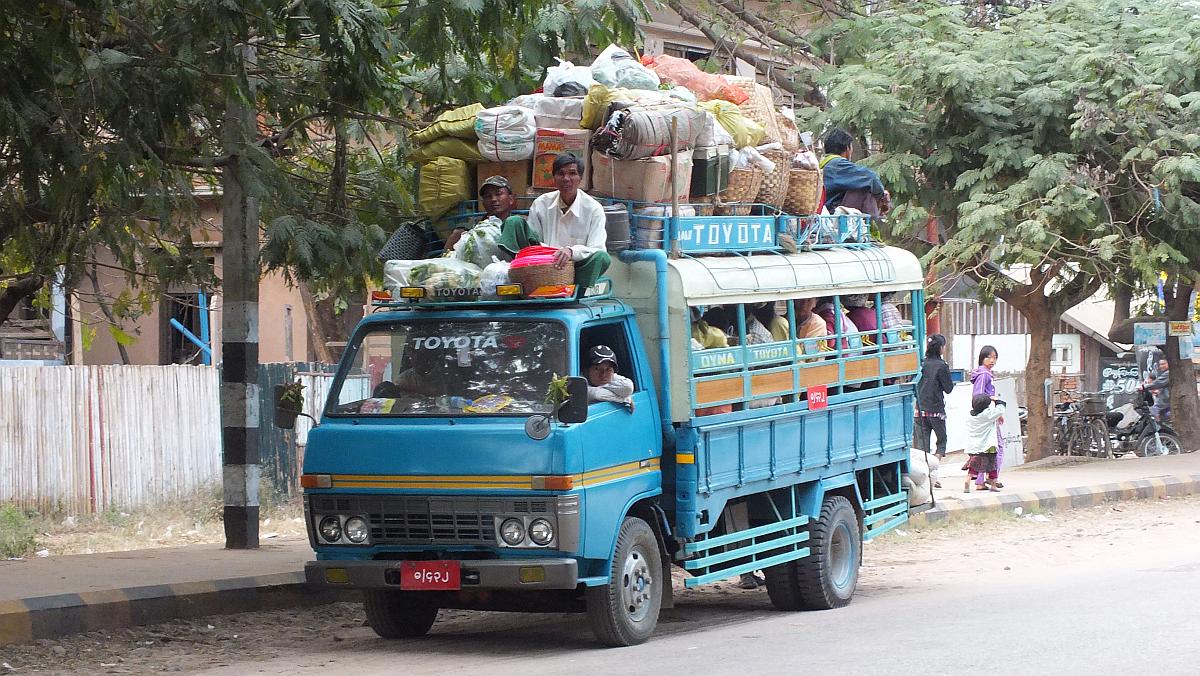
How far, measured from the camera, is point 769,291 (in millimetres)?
9984

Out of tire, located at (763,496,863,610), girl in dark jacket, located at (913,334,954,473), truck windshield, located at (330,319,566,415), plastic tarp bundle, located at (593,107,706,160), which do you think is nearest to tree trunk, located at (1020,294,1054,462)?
girl in dark jacket, located at (913,334,954,473)

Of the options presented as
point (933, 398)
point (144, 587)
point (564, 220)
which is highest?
point (564, 220)

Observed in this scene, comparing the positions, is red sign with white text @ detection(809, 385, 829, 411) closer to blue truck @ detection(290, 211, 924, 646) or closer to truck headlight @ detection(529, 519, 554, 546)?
blue truck @ detection(290, 211, 924, 646)

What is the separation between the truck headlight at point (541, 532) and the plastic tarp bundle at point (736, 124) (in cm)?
338

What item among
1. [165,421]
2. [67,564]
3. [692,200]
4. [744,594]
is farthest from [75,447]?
[692,200]

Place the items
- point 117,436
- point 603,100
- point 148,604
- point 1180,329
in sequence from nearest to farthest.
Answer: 1. point 603,100
2. point 148,604
3. point 117,436
4. point 1180,329

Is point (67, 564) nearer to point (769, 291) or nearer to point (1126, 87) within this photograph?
point (769, 291)

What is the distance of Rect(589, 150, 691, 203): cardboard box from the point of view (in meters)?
9.25

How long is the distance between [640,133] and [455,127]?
136cm

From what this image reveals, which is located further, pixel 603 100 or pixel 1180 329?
pixel 1180 329

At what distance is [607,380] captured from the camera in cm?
869

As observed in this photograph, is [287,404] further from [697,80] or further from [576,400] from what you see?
[697,80]

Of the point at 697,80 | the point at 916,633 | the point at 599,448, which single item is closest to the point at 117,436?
the point at 697,80

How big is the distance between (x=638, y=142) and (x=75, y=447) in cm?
907
